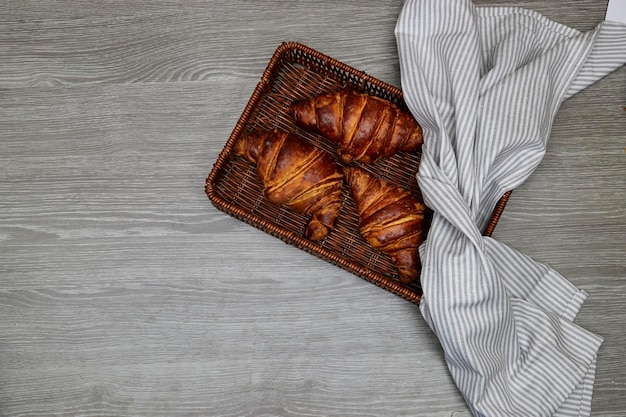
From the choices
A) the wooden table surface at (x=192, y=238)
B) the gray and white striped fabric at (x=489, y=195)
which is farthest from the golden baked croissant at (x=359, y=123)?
the wooden table surface at (x=192, y=238)

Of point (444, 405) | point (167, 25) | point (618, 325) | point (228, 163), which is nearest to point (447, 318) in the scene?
point (444, 405)

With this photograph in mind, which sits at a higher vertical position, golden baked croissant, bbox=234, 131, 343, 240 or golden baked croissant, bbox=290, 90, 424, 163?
golden baked croissant, bbox=290, 90, 424, 163

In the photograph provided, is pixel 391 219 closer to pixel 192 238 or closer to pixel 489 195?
pixel 489 195

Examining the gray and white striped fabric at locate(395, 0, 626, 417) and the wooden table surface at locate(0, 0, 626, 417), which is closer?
the gray and white striped fabric at locate(395, 0, 626, 417)

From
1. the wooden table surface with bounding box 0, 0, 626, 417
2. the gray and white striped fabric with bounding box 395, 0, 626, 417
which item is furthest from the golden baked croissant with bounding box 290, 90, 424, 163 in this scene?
the wooden table surface with bounding box 0, 0, 626, 417

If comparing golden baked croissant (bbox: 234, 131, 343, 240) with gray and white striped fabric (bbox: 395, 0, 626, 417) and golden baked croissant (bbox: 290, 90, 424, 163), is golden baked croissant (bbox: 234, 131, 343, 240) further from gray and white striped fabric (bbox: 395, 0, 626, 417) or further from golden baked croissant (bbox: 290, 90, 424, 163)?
gray and white striped fabric (bbox: 395, 0, 626, 417)

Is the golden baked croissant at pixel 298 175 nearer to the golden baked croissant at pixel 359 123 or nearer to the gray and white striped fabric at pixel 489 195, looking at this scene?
the golden baked croissant at pixel 359 123
